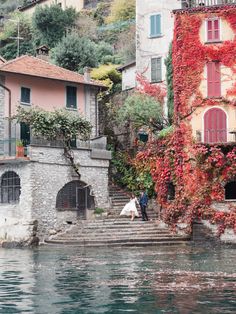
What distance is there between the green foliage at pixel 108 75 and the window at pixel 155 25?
318 inches

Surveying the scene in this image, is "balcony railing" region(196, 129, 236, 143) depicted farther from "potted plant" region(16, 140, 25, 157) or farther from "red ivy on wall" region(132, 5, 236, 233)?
"potted plant" region(16, 140, 25, 157)

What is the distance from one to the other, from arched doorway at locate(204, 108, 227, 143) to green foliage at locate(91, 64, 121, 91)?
65.6 ft

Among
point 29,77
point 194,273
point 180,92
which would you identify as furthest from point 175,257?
point 29,77

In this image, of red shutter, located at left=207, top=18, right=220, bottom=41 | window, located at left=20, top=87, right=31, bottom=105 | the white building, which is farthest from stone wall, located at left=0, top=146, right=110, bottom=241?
the white building

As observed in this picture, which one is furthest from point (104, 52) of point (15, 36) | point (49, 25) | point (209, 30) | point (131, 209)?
point (131, 209)

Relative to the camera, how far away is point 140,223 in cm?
3728

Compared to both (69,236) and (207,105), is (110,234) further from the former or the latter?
(207,105)

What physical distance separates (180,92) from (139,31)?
44.5 feet

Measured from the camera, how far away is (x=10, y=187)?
129ft

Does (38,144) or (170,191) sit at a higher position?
(38,144)

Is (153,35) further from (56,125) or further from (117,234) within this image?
(117,234)

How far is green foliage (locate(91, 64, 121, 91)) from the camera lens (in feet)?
193

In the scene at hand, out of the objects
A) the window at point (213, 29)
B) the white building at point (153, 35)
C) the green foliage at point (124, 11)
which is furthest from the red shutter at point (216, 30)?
the green foliage at point (124, 11)

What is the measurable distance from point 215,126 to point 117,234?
31.3 ft
